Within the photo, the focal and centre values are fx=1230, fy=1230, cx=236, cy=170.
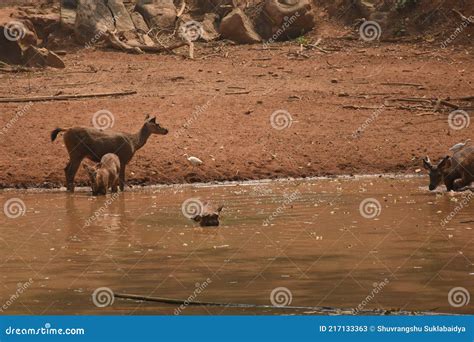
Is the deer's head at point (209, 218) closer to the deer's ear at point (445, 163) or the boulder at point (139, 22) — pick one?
the deer's ear at point (445, 163)

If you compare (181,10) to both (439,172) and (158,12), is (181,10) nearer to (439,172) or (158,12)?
(158,12)

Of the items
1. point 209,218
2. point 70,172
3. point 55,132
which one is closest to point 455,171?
point 209,218

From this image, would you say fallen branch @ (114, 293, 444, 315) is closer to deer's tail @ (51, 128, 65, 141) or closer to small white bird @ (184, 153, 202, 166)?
deer's tail @ (51, 128, 65, 141)

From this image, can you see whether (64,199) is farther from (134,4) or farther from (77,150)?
(134,4)

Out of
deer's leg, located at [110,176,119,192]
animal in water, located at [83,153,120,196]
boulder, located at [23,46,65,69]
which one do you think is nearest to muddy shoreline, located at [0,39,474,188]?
boulder, located at [23,46,65,69]

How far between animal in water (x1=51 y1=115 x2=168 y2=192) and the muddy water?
443 millimetres

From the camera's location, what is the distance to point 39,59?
26594mm

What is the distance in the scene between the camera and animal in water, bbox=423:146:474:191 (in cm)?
1784

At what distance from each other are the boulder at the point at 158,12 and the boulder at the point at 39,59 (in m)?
3.78

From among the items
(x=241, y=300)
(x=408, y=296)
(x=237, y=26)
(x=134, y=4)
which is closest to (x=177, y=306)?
(x=241, y=300)

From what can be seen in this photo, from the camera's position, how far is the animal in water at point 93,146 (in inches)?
747

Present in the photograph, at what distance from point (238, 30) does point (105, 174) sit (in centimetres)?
1132

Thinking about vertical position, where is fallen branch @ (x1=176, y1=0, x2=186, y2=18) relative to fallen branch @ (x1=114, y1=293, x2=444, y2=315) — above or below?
above

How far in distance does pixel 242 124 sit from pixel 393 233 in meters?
7.75
